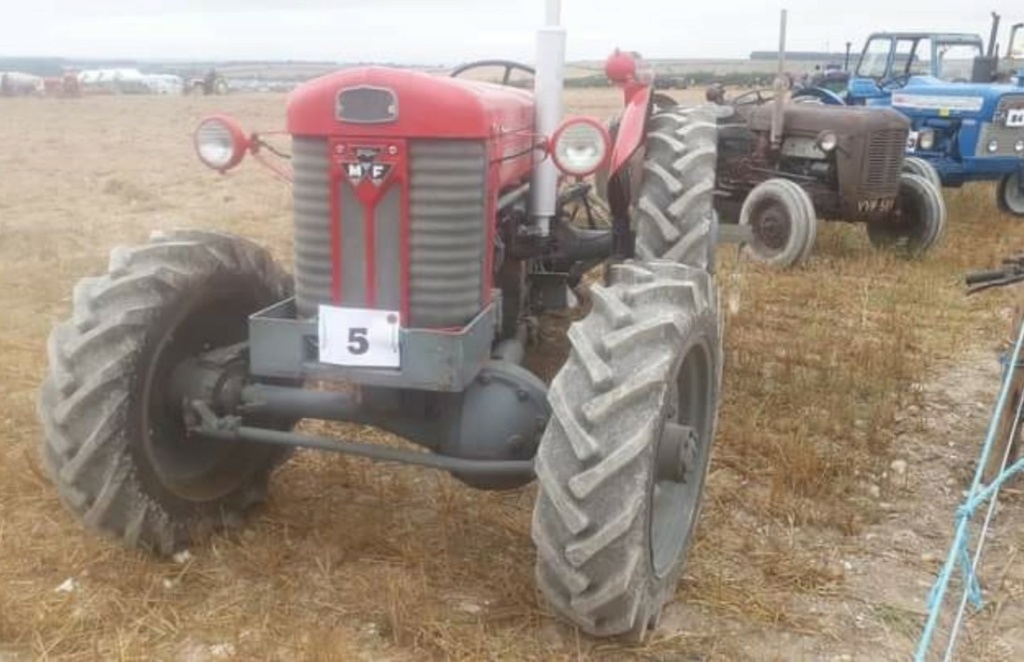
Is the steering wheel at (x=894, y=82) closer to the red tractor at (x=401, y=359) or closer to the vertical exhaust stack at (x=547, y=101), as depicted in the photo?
the vertical exhaust stack at (x=547, y=101)

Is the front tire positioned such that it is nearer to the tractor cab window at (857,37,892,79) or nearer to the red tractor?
the tractor cab window at (857,37,892,79)

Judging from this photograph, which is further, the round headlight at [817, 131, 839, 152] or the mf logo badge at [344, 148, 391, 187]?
the round headlight at [817, 131, 839, 152]

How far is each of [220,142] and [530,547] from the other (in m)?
1.75

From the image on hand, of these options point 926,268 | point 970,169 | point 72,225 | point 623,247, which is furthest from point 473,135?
point 970,169

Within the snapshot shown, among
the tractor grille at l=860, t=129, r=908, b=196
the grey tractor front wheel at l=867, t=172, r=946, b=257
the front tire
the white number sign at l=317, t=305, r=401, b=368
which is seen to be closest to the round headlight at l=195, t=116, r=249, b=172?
the white number sign at l=317, t=305, r=401, b=368

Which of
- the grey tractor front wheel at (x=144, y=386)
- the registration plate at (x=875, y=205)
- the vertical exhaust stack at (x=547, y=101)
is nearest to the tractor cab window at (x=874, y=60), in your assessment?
the registration plate at (x=875, y=205)

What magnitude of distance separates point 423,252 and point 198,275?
84 centimetres

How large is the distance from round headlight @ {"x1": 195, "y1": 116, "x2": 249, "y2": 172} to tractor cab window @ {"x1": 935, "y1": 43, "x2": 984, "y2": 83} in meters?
12.2

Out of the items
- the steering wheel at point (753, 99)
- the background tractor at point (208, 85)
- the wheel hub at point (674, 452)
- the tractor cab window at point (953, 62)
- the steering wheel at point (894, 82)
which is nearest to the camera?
the wheel hub at point (674, 452)

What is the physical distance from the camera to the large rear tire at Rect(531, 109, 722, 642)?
289 centimetres

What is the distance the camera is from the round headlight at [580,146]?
3479mm

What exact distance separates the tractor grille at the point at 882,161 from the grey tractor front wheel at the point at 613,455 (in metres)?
6.42

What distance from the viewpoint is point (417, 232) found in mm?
3250

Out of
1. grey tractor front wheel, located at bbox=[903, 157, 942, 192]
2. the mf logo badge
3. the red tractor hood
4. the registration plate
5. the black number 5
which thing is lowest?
the registration plate
